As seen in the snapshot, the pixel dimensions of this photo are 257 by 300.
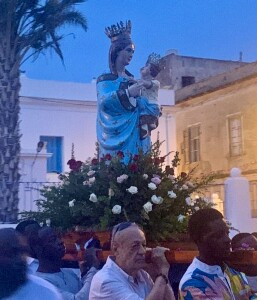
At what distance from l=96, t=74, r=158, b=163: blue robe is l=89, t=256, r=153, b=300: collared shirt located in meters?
4.42

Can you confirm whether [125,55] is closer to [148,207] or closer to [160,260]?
[148,207]

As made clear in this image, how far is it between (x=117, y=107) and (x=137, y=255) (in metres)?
4.60

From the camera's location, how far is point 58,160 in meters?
23.0

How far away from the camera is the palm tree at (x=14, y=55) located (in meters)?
11.4

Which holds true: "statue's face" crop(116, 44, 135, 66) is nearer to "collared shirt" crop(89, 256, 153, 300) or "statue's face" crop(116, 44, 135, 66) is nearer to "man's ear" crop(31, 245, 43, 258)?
"man's ear" crop(31, 245, 43, 258)

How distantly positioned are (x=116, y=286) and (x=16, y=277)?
960 mm

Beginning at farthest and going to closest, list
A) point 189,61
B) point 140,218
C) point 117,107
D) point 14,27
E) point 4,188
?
point 189,61 → point 14,27 → point 4,188 → point 117,107 → point 140,218

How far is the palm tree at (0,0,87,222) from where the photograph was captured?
11.4 metres

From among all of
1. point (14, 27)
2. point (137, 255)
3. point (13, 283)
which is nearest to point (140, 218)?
point (137, 255)

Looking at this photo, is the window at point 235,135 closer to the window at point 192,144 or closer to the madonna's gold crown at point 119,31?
the window at point 192,144

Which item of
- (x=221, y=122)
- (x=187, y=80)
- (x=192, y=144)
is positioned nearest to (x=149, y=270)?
(x=221, y=122)

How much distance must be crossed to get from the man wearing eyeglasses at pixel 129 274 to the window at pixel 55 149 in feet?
61.3

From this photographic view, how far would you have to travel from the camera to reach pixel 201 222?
3742mm

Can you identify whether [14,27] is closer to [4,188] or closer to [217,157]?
[4,188]
